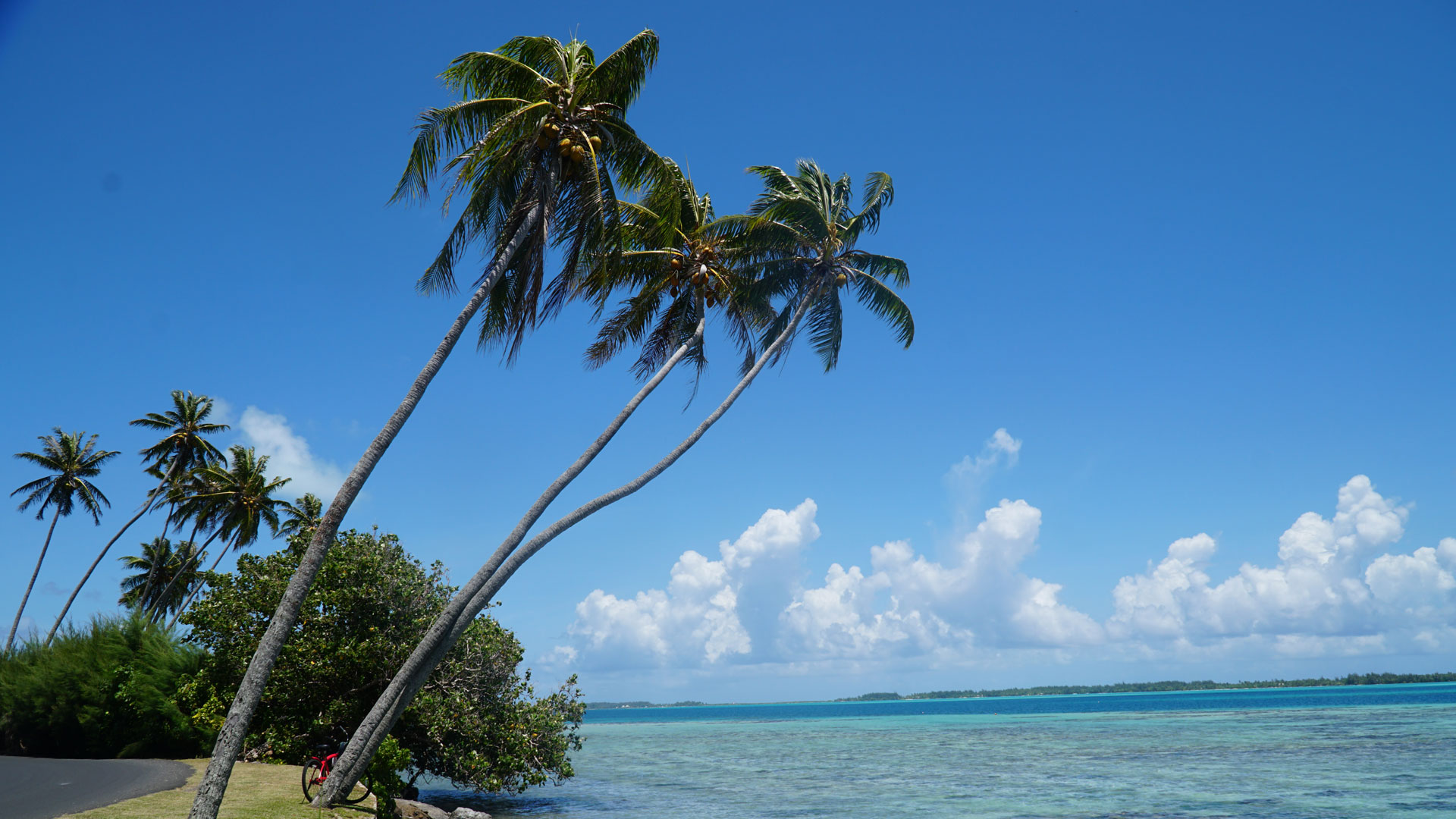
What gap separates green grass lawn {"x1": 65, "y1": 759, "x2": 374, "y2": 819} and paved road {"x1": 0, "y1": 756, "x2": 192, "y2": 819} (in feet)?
1.84

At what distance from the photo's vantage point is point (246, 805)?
1304cm

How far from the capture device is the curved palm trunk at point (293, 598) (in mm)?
9969

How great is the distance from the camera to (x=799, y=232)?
17906 mm

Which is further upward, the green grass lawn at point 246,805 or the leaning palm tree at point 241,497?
the leaning palm tree at point 241,497

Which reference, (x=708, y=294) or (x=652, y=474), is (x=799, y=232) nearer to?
(x=708, y=294)

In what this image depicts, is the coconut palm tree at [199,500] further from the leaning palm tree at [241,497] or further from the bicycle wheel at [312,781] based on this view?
the bicycle wheel at [312,781]

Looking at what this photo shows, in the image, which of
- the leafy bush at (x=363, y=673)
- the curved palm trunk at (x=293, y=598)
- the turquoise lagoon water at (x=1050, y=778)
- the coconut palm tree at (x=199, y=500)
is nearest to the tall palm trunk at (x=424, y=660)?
the curved palm trunk at (x=293, y=598)

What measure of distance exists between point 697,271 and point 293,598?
10016 mm

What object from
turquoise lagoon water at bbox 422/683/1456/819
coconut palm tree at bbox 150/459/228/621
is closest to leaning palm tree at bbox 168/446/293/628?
coconut palm tree at bbox 150/459/228/621

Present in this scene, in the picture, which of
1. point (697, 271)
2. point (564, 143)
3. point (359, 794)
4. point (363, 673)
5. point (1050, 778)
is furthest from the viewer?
point (1050, 778)

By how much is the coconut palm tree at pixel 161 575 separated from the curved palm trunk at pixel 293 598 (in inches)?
1515

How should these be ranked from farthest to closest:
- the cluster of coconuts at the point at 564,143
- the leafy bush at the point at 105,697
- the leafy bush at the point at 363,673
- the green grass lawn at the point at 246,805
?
the leafy bush at the point at 105,697 → the leafy bush at the point at 363,673 → the cluster of coconuts at the point at 564,143 → the green grass lawn at the point at 246,805

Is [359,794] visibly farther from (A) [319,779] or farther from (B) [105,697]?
(B) [105,697]

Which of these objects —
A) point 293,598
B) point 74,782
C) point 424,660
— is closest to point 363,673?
point 74,782
